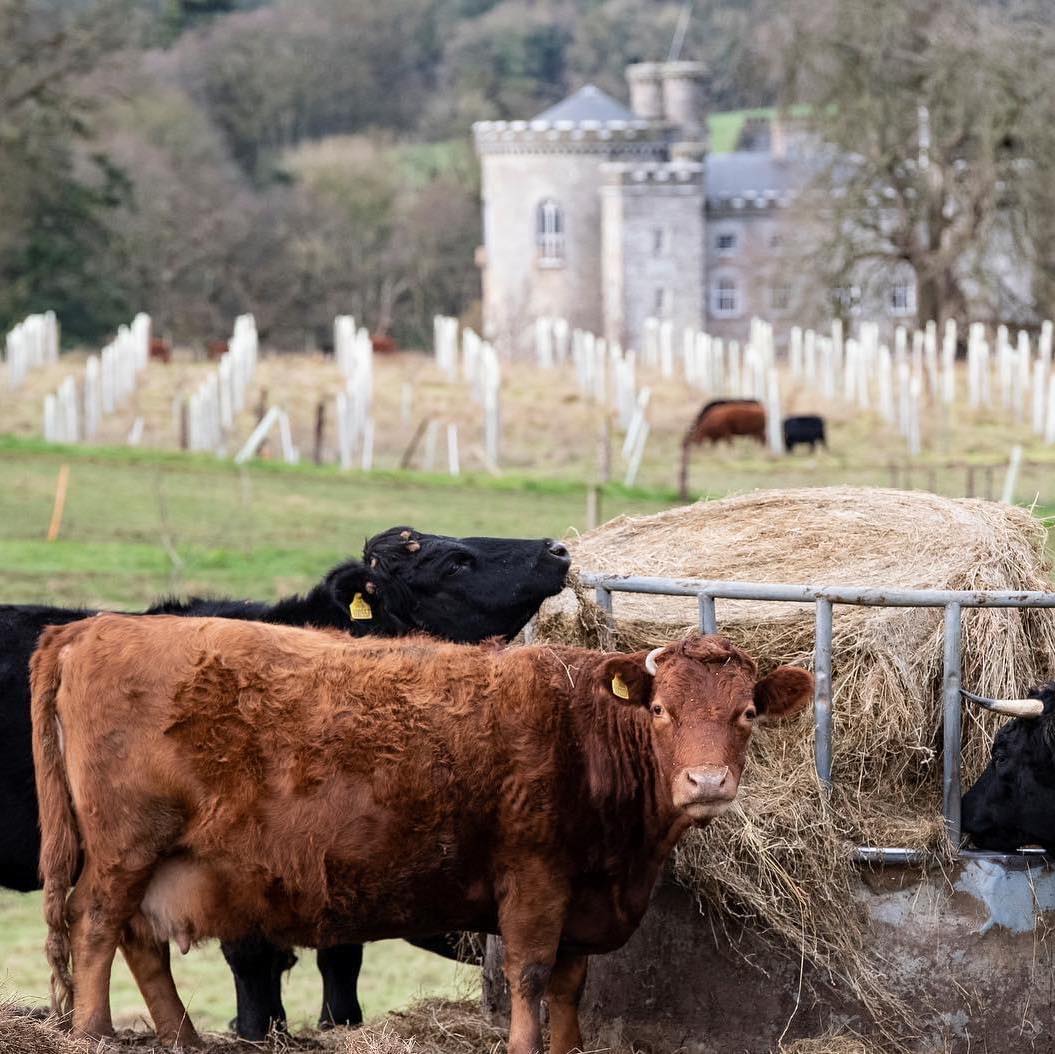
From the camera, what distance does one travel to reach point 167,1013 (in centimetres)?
694

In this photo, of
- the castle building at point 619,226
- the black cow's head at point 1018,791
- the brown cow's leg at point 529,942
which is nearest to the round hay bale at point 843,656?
the black cow's head at point 1018,791

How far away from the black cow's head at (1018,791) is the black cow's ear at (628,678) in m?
1.70

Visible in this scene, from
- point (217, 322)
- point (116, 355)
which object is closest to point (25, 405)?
point (116, 355)

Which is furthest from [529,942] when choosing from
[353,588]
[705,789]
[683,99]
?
[683,99]

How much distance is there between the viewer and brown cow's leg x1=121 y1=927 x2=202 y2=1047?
6902mm

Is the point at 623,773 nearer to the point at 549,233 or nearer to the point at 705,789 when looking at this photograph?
the point at 705,789

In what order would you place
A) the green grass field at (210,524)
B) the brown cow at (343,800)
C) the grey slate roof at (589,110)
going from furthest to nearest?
the grey slate roof at (589,110), the green grass field at (210,524), the brown cow at (343,800)

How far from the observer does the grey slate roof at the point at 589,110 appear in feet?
256

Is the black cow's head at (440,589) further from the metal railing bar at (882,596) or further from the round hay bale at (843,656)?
the metal railing bar at (882,596)

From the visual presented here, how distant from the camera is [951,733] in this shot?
733cm

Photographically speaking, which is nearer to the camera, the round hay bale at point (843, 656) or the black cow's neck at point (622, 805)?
the black cow's neck at point (622, 805)

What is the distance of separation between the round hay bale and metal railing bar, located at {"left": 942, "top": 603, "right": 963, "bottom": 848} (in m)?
0.07

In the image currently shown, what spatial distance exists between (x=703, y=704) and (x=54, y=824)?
8.16 feet

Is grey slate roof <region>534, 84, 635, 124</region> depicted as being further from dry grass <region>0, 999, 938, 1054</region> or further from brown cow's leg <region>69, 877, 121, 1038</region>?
brown cow's leg <region>69, 877, 121, 1038</region>
